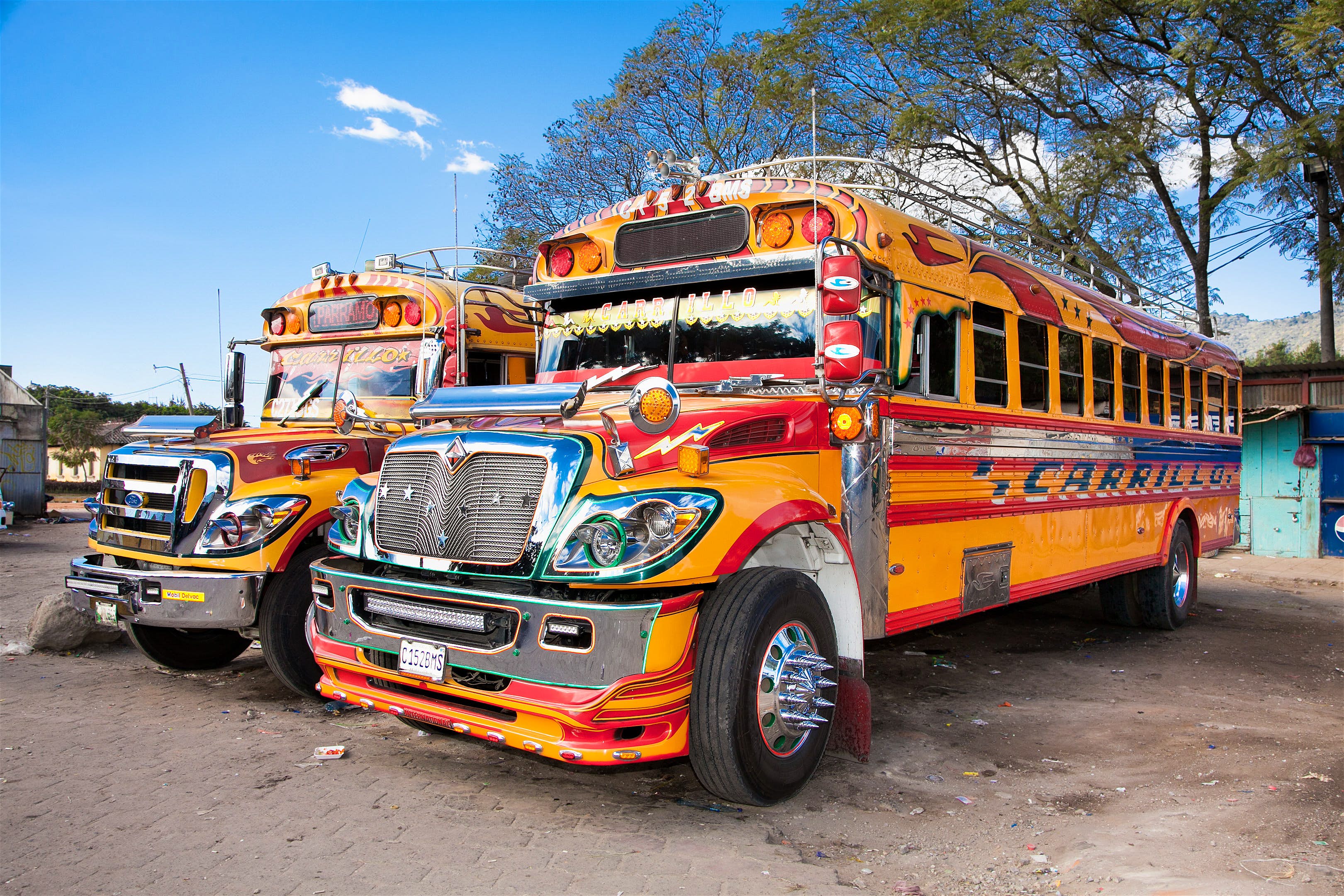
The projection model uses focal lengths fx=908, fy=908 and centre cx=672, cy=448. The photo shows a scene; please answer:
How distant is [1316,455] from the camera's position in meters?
15.9

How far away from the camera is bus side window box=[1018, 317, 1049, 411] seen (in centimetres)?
601

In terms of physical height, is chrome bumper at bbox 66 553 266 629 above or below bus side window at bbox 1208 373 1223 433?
below

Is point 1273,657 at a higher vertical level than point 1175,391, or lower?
lower

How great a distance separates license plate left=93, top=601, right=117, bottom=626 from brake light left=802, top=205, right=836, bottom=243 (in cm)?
462

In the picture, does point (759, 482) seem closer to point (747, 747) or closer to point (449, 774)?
point (747, 747)

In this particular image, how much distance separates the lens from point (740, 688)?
11.7 feet

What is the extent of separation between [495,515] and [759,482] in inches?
44.3

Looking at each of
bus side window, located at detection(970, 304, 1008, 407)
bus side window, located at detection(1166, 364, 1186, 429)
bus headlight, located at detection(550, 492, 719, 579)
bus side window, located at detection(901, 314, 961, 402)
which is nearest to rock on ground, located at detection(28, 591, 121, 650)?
bus headlight, located at detection(550, 492, 719, 579)

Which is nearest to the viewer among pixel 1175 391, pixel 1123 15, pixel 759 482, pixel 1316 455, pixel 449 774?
pixel 759 482

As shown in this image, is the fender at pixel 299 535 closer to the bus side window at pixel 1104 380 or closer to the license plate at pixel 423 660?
the license plate at pixel 423 660

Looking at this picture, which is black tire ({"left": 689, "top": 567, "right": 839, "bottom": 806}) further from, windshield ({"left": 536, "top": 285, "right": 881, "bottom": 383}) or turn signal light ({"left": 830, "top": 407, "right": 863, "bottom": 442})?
windshield ({"left": 536, "top": 285, "right": 881, "bottom": 383})

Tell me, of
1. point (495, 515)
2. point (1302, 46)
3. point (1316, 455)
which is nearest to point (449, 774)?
point (495, 515)

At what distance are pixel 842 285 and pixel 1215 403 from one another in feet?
26.9

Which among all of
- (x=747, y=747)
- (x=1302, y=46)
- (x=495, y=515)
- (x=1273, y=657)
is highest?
(x=1302, y=46)
